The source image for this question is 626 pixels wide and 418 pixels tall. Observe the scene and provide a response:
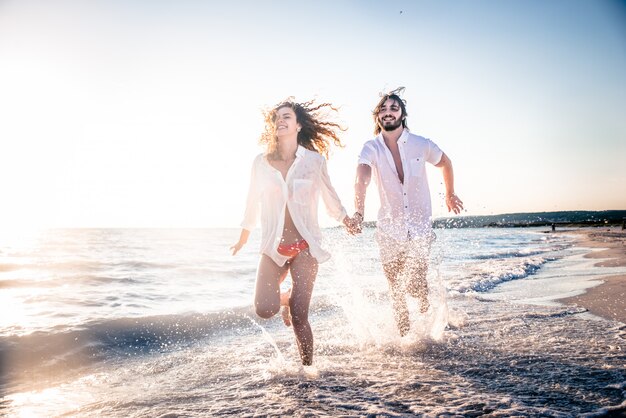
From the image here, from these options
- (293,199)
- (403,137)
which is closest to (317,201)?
(293,199)

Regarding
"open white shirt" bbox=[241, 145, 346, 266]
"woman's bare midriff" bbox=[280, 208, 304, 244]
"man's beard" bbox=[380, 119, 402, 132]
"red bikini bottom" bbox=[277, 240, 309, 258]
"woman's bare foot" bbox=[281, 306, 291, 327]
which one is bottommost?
"woman's bare foot" bbox=[281, 306, 291, 327]

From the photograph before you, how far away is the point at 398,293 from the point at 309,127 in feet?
6.37

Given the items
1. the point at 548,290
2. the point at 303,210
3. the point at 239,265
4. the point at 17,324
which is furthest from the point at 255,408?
the point at 239,265

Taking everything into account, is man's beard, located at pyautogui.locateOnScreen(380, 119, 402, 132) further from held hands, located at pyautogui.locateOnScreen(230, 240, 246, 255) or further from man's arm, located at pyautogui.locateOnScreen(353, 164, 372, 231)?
held hands, located at pyautogui.locateOnScreen(230, 240, 246, 255)

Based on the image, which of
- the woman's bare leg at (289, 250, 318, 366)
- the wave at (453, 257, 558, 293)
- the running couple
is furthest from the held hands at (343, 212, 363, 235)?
the wave at (453, 257, 558, 293)

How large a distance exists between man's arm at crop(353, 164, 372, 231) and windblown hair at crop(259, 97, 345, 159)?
1.29ft

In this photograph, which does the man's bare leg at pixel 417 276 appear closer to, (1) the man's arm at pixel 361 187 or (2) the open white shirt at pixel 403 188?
(2) the open white shirt at pixel 403 188

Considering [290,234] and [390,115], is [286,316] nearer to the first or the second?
[290,234]

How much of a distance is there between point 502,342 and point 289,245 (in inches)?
88.5

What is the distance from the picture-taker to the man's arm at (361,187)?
4.11m

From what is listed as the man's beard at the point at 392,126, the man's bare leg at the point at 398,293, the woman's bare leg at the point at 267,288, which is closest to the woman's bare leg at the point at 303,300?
the woman's bare leg at the point at 267,288

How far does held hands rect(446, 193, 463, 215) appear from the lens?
4.50 m

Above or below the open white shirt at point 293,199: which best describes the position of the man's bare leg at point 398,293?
below

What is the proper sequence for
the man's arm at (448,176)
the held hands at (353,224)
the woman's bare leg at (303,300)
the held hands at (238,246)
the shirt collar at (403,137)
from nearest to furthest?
1. the woman's bare leg at (303,300)
2. the held hands at (353,224)
3. the held hands at (238,246)
4. the shirt collar at (403,137)
5. the man's arm at (448,176)
